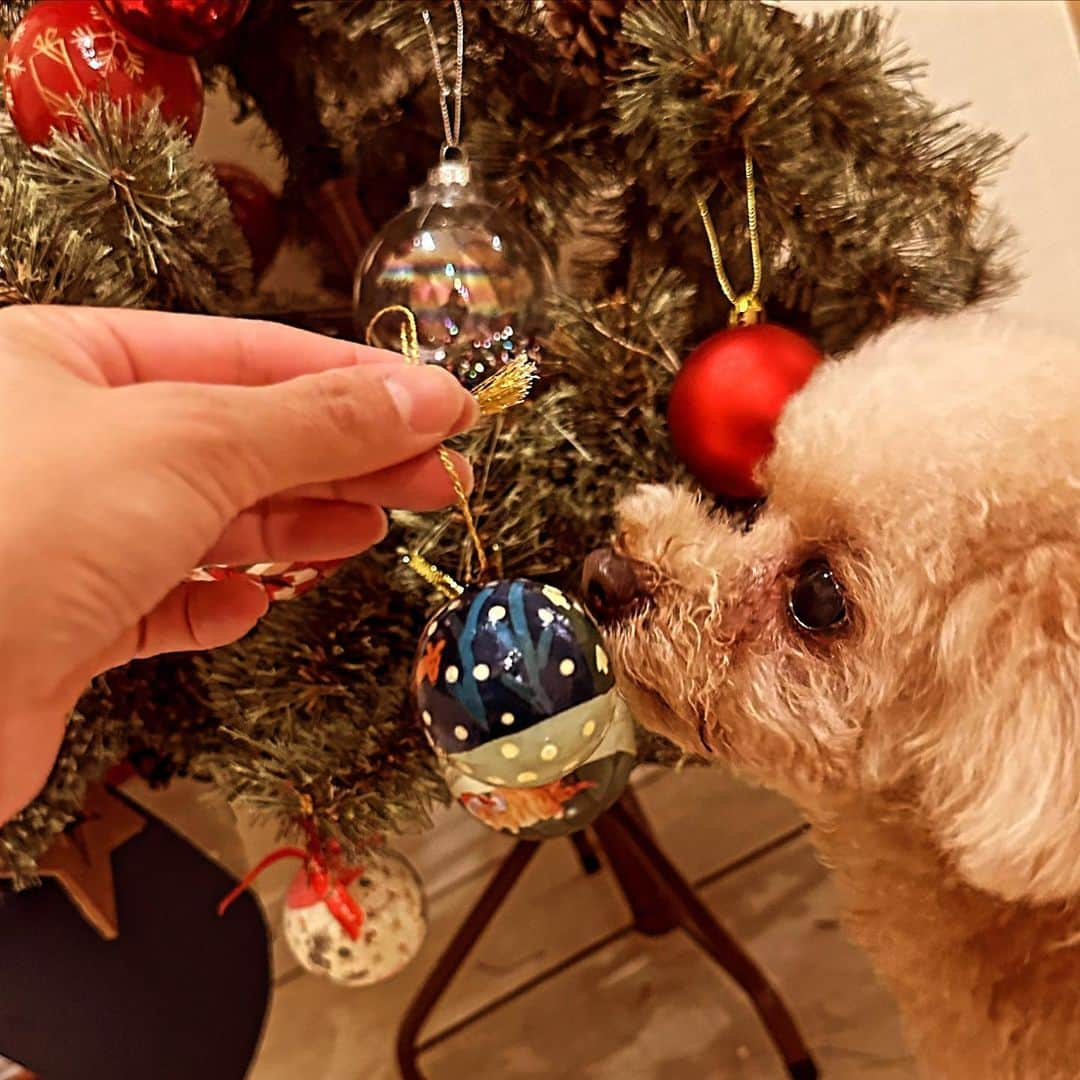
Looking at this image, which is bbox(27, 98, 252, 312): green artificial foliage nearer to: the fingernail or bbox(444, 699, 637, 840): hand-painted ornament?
the fingernail

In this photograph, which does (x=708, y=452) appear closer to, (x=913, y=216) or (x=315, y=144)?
(x=913, y=216)

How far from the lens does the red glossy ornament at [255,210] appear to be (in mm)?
859

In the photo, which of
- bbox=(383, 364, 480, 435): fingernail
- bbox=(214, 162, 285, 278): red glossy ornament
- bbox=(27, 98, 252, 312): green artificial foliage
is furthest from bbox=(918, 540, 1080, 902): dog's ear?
bbox=(214, 162, 285, 278): red glossy ornament

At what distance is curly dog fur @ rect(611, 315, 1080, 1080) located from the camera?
0.49m

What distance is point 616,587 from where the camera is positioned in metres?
0.64

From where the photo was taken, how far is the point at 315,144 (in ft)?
2.77

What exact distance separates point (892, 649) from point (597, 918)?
0.62 m

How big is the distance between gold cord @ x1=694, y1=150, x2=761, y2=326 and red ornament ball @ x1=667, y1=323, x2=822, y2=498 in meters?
0.02

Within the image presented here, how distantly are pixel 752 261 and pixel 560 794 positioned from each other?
13.8 inches

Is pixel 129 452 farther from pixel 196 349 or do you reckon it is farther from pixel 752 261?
pixel 752 261

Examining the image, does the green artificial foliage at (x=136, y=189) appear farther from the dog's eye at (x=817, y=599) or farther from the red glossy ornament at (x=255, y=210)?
the dog's eye at (x=817, y=599)

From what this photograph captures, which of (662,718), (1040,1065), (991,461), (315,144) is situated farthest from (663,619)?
(315,144)

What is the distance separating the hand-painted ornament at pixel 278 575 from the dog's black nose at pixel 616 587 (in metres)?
0.16

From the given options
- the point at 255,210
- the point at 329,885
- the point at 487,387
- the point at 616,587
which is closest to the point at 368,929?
the point at 329,885
